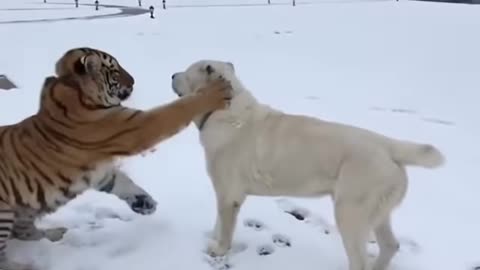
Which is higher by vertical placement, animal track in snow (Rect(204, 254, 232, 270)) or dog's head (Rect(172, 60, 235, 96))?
dog's head (Rect(172, 60, 235, 96))

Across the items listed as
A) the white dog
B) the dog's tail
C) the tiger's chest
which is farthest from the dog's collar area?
the dog's tail

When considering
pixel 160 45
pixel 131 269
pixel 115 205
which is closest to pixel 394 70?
pixel 160 45

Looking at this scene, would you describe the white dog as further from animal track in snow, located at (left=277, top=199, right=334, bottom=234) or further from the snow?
animal track in snow, located at (left=277, top=199, right=334, bottom=234)

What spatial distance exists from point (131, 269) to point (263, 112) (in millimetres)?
1002

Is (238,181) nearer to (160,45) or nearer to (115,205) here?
(115,205)

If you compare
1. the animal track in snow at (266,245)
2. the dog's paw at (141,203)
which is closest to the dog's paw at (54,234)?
the dog's paw at (141,203)

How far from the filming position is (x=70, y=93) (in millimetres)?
3193

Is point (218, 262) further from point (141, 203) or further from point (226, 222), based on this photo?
point (141, 203)

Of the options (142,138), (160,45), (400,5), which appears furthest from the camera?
(400,5)

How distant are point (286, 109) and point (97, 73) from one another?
3955mm

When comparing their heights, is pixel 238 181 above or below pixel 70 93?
below

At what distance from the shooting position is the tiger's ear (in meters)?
3.25

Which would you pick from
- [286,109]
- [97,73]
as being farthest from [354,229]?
[286,109]

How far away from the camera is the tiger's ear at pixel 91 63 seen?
10.6 ft
